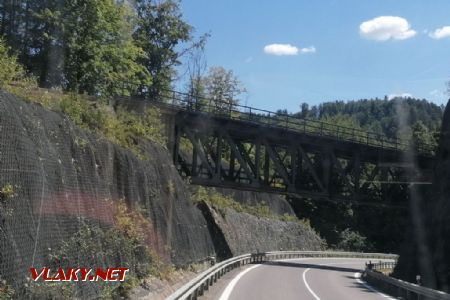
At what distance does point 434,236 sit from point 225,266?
32.8 ft

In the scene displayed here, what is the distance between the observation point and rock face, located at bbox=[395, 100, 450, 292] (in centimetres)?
2431

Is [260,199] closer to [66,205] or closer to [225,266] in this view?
[225,266]

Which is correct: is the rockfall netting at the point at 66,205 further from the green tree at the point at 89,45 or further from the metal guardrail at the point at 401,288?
the green tree at the point at 89,45

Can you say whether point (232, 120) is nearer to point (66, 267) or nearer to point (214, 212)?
point (214, 212)

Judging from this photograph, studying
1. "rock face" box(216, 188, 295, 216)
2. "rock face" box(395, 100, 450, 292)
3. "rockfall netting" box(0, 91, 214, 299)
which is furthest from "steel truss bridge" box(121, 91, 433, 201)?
"rockfall netting" box(0, 91, 214, 299)

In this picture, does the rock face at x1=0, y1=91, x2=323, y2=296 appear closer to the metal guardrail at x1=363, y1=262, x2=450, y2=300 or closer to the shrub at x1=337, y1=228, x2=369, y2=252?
the metal guardrail at x1=363, y1=262, x2=450, y2=300

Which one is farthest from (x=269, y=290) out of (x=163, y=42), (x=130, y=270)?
(x=163, y=42)

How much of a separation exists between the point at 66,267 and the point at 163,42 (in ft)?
174

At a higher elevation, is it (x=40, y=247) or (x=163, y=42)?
(x=163, y=42)

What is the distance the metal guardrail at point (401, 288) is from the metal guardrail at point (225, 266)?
6.55 m

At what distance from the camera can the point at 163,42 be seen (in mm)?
61312

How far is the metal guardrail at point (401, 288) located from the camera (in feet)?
52.9

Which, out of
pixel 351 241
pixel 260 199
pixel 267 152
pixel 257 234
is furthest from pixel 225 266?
pixel 351 241

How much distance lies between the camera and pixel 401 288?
69.3 feet
